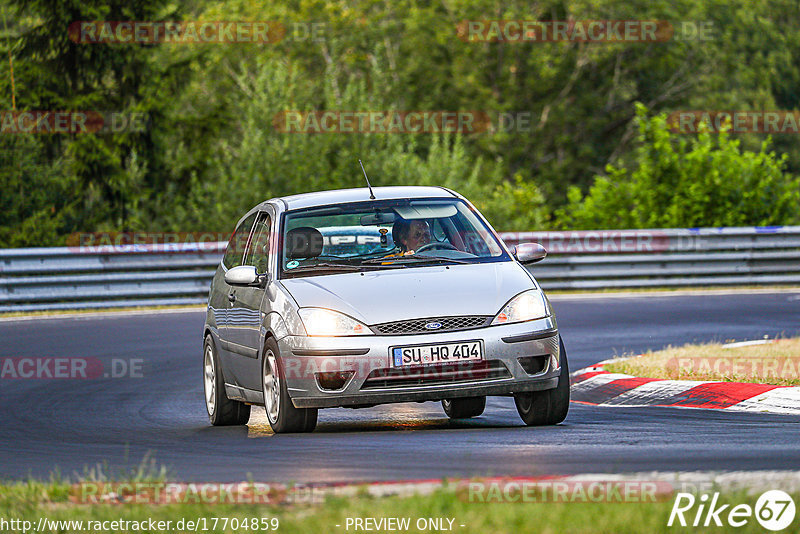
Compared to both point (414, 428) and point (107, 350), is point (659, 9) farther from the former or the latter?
point (414, 428)

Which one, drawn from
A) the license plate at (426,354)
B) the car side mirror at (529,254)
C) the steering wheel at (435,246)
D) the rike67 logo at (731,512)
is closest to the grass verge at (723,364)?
the car side mirror at (529,254)

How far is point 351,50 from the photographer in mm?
56938

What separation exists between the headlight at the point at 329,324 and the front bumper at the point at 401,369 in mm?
42

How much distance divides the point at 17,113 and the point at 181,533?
952 inches

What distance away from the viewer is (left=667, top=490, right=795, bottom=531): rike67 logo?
498cm

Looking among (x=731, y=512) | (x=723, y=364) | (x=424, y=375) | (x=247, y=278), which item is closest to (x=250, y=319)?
(x=247, y=278)

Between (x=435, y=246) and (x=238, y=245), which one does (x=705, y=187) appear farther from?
(x=435, y=246)

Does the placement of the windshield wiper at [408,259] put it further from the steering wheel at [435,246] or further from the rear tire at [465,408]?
the rear tire at [465,408]

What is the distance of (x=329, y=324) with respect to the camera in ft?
28.4

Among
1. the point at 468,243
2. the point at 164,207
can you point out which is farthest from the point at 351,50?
the point at 468,243

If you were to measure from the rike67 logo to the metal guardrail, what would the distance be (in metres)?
16.7

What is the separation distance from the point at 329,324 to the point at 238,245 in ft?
8.40

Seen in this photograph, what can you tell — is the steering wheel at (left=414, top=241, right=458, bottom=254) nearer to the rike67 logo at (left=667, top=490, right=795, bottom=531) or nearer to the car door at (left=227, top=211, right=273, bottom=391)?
the car door at (left=227, top=211, right=273, bottom=391)

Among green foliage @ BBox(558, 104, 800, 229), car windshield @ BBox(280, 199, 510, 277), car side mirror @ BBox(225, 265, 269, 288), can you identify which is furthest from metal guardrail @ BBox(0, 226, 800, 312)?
car side mirror @ BBox(225, 265, 269, 288)
